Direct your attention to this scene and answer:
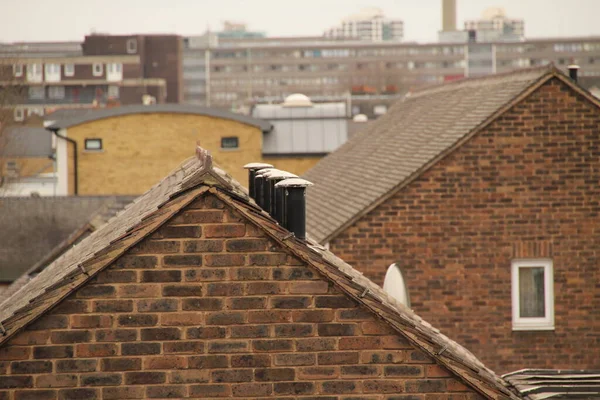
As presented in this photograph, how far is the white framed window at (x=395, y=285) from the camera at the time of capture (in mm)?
13424

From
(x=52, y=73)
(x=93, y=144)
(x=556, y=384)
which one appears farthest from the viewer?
(x=52, y=73)

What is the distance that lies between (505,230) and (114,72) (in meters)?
107

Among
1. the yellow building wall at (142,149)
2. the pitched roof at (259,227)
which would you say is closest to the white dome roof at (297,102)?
the yellow building wall at (142,149)

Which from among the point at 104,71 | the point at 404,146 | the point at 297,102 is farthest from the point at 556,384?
the point at 104,71

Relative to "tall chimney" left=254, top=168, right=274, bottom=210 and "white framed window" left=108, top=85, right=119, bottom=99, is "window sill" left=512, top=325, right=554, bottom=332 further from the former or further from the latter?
"white framed window" left=108, top=85, right=119, bottom=99

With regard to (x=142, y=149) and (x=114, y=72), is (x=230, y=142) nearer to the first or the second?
(x=142, y=149)

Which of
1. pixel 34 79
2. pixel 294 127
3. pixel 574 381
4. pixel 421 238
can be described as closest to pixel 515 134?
pixel 421 238

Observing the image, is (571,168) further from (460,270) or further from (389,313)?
(389,313)

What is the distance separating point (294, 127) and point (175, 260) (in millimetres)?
40874

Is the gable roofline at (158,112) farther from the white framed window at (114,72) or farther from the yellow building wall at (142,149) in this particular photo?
the white framed window at (114,72)

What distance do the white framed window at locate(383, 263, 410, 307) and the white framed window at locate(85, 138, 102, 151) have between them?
30.6 metres

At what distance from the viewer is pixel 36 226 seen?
28.5 metres

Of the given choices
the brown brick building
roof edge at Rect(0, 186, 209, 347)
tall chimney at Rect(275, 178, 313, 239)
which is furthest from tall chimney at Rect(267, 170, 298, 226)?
the brown brick building

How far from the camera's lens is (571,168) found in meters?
16.8
